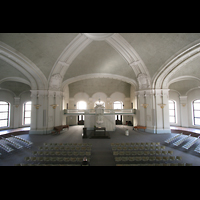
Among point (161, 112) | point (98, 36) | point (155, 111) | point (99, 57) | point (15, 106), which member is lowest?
point (161, 112)

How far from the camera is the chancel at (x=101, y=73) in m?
10.5

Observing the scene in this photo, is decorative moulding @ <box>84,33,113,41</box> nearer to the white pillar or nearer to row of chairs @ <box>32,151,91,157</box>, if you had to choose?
the white pillar

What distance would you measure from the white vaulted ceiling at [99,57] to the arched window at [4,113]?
3.31 m

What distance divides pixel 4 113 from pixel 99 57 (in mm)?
16796

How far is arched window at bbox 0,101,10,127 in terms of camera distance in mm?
16672

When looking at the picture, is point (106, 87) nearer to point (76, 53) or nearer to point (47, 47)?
point (76, 53)

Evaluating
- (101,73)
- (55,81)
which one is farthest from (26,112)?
(101,73)

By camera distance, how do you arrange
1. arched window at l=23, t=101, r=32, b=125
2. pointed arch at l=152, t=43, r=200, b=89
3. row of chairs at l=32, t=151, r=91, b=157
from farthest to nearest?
arched window at l=23, t=101, r=32, b=125 < pointed arch at l=152, t=43, r=200, b=89 < row of chairs at l=32, t=151, r=91, b=157

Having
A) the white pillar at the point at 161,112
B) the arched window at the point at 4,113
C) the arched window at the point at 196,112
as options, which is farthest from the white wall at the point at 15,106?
the arched window at the point at 196,112

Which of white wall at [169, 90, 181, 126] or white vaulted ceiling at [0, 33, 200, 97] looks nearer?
white vaulted ceiling at [0, 33, 200, 97]

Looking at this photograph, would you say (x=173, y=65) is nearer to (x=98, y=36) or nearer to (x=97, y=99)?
(x=98, y=36)

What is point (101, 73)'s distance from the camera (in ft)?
53.5

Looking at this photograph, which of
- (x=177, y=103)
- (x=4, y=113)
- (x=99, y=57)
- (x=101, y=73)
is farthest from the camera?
(x=177, y=103)

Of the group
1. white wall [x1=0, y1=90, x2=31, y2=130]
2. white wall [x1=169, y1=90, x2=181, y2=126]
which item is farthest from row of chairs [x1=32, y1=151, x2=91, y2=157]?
white wall [x1=169, y1=90, x2=181, y2=126]
